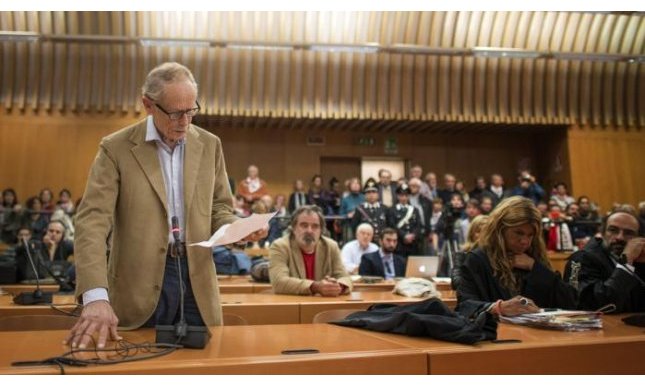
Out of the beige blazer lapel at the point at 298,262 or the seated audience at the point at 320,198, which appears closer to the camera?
the beige blazer lapel at the point at 298,262

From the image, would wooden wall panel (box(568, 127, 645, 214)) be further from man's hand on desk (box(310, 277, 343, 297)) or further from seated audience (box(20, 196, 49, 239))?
seated audience (box(20, 196, 49, 239))

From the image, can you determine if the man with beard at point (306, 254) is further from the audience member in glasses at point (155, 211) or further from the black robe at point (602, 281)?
the audience member in glasses at point (155, 211)

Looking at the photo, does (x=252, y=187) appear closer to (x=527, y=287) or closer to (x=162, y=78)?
(x=527, y=287)

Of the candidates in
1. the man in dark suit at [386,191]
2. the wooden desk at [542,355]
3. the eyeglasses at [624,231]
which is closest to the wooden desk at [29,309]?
the wooden desk at [542,355]

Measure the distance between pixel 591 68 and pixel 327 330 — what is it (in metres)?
11.0

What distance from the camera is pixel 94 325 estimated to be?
1.66 metres

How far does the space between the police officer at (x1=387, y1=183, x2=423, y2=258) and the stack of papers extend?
5.89 meters

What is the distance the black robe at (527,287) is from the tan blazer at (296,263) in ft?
4.18

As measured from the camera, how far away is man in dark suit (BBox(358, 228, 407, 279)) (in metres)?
5.87

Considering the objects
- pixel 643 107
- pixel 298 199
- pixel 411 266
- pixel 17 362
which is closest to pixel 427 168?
pixel 298 199

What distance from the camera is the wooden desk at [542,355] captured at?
4.94ft

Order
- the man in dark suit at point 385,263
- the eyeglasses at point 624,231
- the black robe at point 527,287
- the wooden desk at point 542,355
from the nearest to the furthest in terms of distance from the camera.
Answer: the wooden desk at point 542,355 → the black robe at point 527,287 → the eyeglasses at point 624,231 → the man in dark suit at point 385,263

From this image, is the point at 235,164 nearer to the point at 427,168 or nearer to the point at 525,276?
the point at 427,168

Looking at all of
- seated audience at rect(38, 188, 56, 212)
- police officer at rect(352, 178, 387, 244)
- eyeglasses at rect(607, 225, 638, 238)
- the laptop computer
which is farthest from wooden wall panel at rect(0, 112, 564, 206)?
eyeglasses at rect(607, 225, 638, 238)
